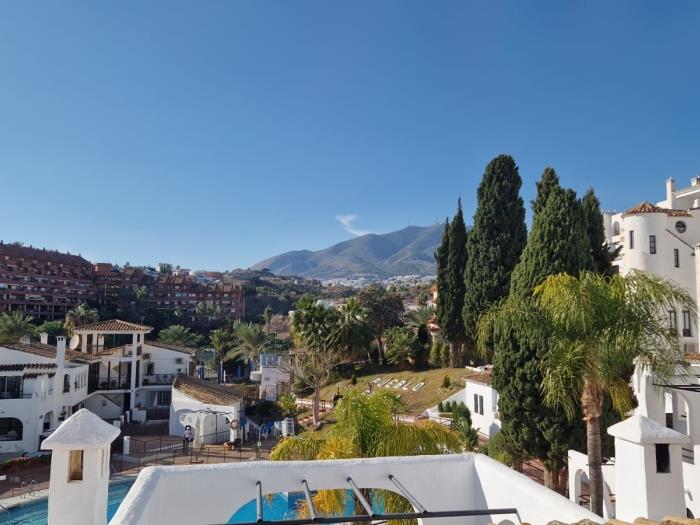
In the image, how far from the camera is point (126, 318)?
86000 millimetres

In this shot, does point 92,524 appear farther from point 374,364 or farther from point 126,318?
point 126,318

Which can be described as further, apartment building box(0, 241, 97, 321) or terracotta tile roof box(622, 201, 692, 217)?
apartment building box(0, 241, 97, 321)

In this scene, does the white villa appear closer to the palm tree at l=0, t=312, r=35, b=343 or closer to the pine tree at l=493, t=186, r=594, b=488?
the palm tree at l=0, t=312, r=35, b=343

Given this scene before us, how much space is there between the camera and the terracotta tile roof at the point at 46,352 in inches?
1164

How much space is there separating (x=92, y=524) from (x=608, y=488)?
41.8 ft

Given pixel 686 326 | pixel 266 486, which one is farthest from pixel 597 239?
pixel 266 486

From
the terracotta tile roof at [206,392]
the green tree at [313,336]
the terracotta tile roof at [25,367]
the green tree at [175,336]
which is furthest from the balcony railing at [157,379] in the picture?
the green tree at [175,336]

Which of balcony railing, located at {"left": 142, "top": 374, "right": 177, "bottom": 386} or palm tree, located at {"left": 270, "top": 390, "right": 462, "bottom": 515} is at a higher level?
palm tree, located at {"left": 270, "top": 390, "right": 462, "bottom": 515}

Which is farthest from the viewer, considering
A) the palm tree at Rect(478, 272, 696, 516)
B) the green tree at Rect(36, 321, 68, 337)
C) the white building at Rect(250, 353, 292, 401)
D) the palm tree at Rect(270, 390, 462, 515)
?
the green tree at Rect(36, 321, 68, 337)

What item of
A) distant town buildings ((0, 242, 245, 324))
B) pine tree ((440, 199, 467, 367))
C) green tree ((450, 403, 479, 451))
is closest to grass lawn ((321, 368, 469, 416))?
pine tree ((440, 199, 467, 367))

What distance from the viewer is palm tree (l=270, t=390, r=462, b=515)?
10344 mm

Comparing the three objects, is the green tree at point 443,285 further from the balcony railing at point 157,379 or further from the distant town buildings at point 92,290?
the distant town buildings at point 92,290

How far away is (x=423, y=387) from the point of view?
3616cm

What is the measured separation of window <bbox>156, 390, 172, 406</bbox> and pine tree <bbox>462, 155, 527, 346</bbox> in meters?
23.7
